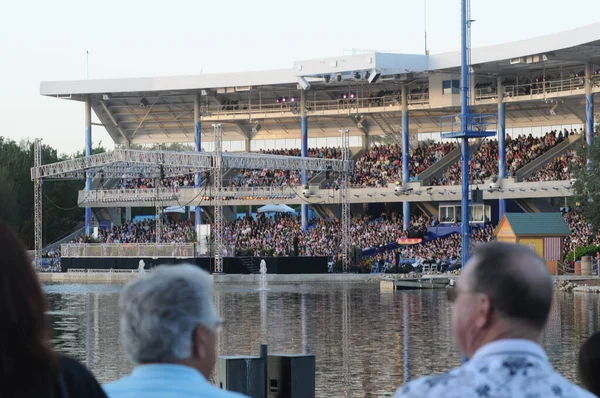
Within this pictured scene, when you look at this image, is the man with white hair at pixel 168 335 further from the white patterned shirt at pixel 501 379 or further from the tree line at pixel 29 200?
the tree line at pixel 29 200

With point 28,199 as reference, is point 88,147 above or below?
above

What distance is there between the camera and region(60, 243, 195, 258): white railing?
56.5 meters

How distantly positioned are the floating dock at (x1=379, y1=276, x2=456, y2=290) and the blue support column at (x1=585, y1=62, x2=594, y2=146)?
1536 centimetres

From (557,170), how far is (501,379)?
191 feet

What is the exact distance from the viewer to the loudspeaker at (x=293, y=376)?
40.5 ft

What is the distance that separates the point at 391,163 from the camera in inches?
2771

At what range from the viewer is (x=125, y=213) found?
84.7 metres

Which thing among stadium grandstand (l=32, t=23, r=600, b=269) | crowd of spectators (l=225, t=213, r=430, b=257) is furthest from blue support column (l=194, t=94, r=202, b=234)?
crowd of spectators (l=225, t=213, r=430, b=257)

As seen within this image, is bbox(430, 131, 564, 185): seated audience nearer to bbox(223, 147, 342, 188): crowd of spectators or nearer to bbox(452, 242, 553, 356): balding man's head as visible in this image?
bbox(223, 147, 342, 188): crowd of spectators

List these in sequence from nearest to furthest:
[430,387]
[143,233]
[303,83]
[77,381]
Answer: [77,381]
[430,387]
[303,83]
[143,233]

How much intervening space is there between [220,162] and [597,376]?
49471 millimetres

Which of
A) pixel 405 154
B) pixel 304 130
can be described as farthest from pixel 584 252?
pixel 304 130

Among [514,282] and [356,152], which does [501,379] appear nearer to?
[514,282]

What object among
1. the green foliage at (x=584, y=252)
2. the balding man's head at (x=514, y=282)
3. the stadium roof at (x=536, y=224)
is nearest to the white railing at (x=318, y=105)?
the green foliage at (x=584, y=252)
